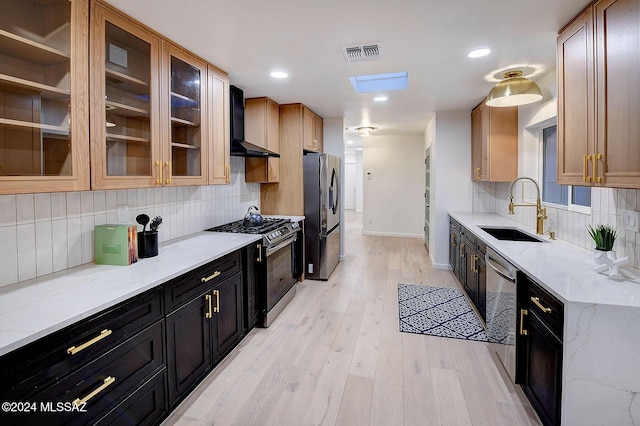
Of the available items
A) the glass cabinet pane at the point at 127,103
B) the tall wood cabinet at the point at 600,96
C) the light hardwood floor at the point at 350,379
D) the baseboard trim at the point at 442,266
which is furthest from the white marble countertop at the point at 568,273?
the glass cabinet pane at the point at 127,103

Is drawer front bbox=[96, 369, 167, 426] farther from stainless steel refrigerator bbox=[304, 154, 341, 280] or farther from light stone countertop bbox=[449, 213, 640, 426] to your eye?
stainless steel refrigerator bbox=[304, 154, 341, 280]

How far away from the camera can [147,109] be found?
2.17 m

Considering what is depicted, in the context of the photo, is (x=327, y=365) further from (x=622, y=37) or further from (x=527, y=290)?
(x=622, y=37)

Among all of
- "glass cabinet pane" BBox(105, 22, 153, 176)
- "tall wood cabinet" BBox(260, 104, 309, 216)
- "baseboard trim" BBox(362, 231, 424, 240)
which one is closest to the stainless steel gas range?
"tall wood cabinet" BBox(260, 104, 309, 216)

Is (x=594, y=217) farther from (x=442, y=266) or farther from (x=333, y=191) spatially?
(x=333, y=191)

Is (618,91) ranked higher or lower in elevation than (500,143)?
lower

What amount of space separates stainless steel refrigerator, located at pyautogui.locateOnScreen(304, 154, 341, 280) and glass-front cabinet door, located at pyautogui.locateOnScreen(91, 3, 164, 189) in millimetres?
2350

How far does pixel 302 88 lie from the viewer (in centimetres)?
365

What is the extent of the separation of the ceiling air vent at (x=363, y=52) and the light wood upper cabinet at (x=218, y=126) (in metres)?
1.18

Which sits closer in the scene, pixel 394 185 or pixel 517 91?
pixel 517 91

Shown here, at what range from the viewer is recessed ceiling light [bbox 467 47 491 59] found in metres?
2.54

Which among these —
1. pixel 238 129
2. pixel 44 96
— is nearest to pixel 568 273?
pixel 44 96

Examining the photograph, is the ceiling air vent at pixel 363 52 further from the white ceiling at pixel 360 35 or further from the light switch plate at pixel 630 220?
the light switch plate at pixel 630 220

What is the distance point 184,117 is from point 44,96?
1066mm
